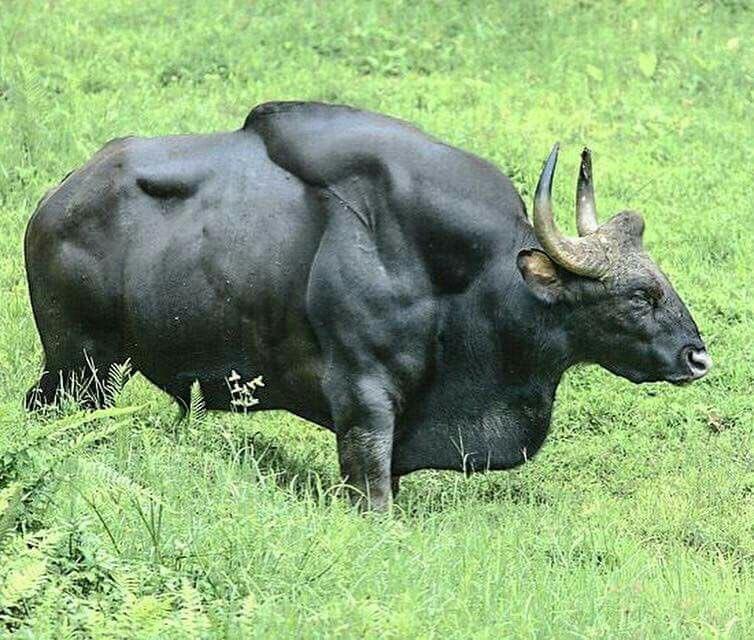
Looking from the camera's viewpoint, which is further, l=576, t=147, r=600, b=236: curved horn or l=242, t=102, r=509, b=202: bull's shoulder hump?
l=576, t=147, r=600, b=236: curved horn

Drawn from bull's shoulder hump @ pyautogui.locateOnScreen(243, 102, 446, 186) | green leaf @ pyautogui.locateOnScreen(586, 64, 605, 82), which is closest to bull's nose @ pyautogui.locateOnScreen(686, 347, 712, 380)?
bull's shoulder hump @ pyautogui.locateOnScreen(243, 102, 446, 186)

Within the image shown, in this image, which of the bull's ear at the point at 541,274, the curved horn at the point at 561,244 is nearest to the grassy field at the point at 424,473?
the bull's ear at the point at 541,274

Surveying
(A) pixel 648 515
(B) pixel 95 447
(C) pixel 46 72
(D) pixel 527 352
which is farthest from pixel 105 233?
(C) pixel 46 72

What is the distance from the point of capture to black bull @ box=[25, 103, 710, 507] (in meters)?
8.34

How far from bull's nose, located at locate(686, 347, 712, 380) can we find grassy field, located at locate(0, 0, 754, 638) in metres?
0.78

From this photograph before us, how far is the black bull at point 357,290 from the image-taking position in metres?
8.34

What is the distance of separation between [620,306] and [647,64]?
6.49 metres

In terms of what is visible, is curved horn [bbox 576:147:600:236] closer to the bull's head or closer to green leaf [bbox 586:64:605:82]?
the bull's head

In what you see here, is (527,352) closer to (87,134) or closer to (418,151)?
(418,151)

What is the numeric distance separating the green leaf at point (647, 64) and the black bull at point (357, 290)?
5904 mm

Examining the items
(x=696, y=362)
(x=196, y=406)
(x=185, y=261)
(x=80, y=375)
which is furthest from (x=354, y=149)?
(x=696, y=362)

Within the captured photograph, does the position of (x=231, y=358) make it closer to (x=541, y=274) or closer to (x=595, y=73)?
(x=541, y=274)

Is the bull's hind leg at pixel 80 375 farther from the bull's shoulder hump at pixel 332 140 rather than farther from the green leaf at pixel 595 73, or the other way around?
the green leaf at pixel 595 73

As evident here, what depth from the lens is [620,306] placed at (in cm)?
848
